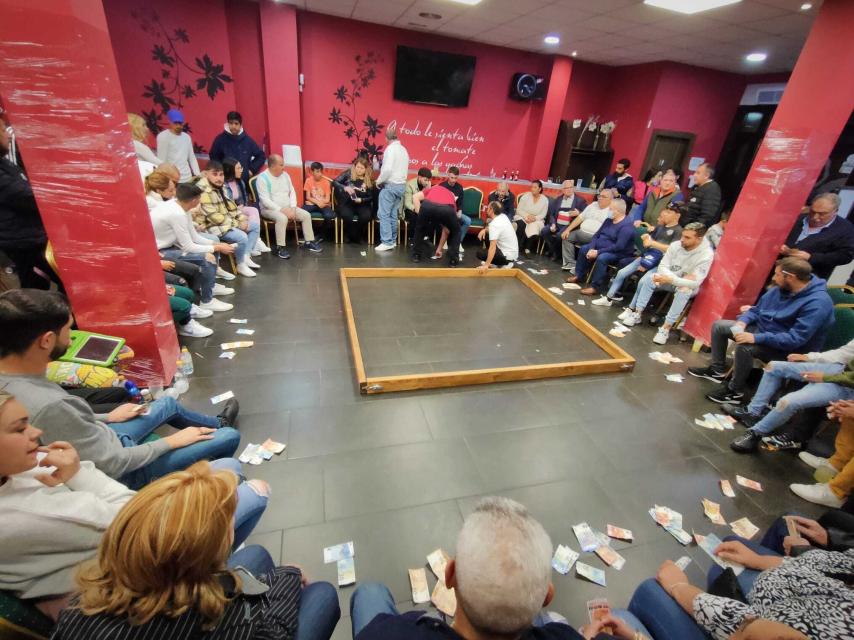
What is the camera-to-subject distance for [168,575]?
2.57 ft

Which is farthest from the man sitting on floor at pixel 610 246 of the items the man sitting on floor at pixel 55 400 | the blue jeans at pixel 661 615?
the man sitting on floor at pixel 55 400

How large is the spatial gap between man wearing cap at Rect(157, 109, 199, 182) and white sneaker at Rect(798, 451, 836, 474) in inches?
269

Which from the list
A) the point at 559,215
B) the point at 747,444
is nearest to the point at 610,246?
the point at 559,215

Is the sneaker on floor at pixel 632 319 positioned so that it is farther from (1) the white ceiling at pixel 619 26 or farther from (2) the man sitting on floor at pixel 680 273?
(1) the white ceiling at pixel 619 26

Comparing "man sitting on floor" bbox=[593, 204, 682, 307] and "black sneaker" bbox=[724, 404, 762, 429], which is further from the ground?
"man sitting on floor" bbox=[593, 204, 682, 307]

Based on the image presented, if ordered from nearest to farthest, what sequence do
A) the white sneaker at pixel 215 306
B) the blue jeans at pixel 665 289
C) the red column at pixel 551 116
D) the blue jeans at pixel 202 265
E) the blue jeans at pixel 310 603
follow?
the blue jeans at pixel 310 603 < the blue jeans at pixel 202 265 < the white sneaker at pixel 215 306 < the blue jeans at pixel 665 289 < the red column at pixel 551 116

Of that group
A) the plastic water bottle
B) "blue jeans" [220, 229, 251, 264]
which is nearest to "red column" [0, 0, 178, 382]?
the plastic water bottle

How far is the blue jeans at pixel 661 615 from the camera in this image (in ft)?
4.20

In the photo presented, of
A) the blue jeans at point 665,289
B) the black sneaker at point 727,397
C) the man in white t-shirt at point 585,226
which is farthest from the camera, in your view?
the man in white t-shirt at point 585,226

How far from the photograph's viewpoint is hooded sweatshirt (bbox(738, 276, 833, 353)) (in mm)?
2771

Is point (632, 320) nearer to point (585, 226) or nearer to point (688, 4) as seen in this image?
point (585, 226)

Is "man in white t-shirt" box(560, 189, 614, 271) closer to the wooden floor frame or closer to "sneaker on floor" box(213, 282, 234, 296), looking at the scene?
the wooden floor frame

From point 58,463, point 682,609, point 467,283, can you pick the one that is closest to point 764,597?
point 682,609

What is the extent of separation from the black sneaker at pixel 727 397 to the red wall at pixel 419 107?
591 cm
